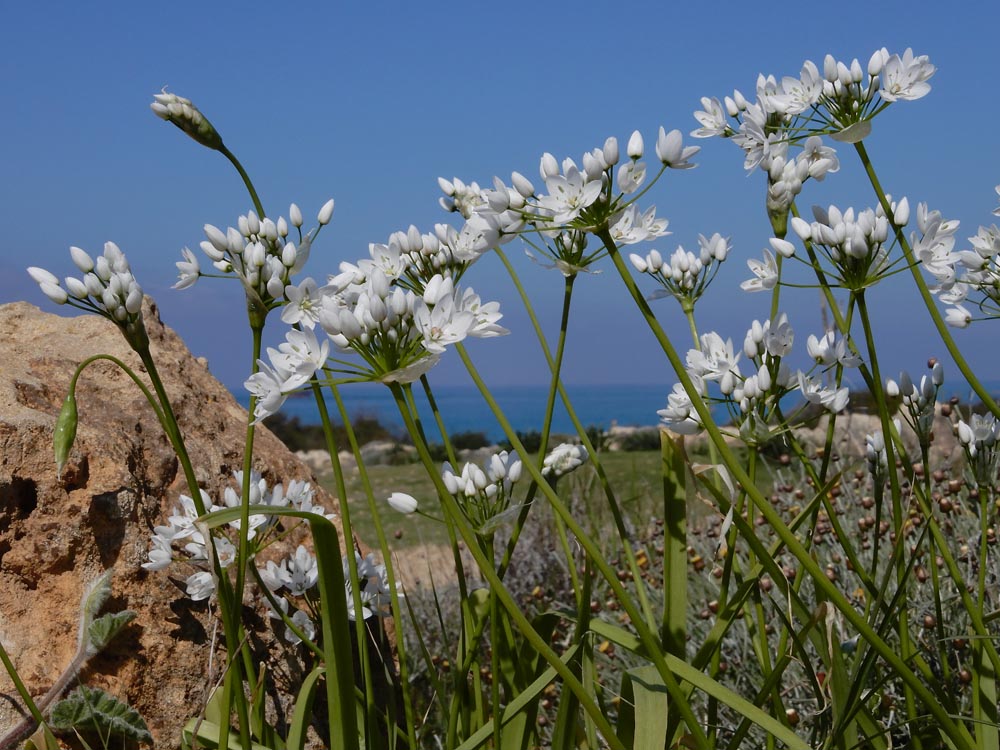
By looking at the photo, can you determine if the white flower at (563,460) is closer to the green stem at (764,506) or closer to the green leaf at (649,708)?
the green leaf at (649,708)

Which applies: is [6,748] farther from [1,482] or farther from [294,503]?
[294,503]

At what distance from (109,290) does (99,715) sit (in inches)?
57.4

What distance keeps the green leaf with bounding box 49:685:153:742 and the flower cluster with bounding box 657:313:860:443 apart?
189cm

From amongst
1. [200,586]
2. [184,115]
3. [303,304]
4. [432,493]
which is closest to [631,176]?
[303,304]

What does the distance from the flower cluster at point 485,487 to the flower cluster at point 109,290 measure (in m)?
0.84

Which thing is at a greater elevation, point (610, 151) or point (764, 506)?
point (610, 151)

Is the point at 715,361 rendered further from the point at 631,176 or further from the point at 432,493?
the point at 432,493

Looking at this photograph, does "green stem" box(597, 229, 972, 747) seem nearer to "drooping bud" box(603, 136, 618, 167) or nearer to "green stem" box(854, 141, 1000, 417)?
"drooping bud" box(603, 136, 618, 167)

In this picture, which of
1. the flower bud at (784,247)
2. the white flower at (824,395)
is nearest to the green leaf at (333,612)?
the white flower at (824,395)

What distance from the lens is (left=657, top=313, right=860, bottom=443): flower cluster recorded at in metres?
2.33

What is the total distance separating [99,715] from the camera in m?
2.86

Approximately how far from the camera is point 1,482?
10.3 feet

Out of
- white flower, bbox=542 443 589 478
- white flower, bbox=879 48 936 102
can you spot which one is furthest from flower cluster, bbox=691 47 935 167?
white flower, bbox=542 443 589 478

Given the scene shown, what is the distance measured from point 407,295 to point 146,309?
2922mm
